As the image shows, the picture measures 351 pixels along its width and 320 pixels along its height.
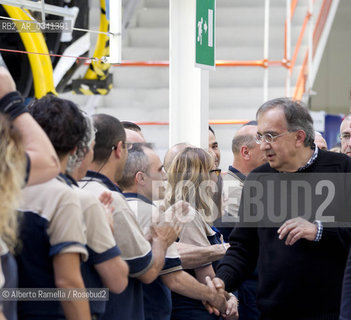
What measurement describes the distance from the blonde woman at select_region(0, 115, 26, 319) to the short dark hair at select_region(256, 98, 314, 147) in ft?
5.65

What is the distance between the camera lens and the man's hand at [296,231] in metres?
3.09

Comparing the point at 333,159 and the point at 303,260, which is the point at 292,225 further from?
the point at 333,159

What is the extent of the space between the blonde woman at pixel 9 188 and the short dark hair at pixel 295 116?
1.72 metres

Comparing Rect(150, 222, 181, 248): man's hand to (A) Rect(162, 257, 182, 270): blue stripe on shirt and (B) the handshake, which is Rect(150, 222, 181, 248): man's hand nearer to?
(A) Rect(162, 257, 182, 270): blue stripe on shirt

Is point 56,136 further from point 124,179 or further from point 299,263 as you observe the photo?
point 299,263

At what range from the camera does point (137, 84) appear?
794 centimetres

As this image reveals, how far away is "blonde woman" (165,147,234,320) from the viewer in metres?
3.46

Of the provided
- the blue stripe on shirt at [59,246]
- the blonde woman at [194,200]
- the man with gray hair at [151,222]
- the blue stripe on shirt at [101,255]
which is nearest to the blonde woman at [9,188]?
the blue stripe on shirt at [59,246]

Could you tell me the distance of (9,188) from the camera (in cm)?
188

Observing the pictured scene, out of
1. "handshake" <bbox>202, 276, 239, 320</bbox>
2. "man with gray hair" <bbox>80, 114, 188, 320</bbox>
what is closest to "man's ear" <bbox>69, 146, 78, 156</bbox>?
"man with gray hair" <bbox>80, 114, 188, 320</bbox>

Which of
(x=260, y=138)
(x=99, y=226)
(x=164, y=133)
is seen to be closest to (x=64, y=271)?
(x=99, y=226)

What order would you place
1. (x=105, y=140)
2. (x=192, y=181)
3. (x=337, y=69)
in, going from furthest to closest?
(x=337, y=69) < (x=192, y=181) < (x=105, y=140)

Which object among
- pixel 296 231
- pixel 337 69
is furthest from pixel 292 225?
pixel 337 69

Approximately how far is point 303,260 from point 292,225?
21cm
